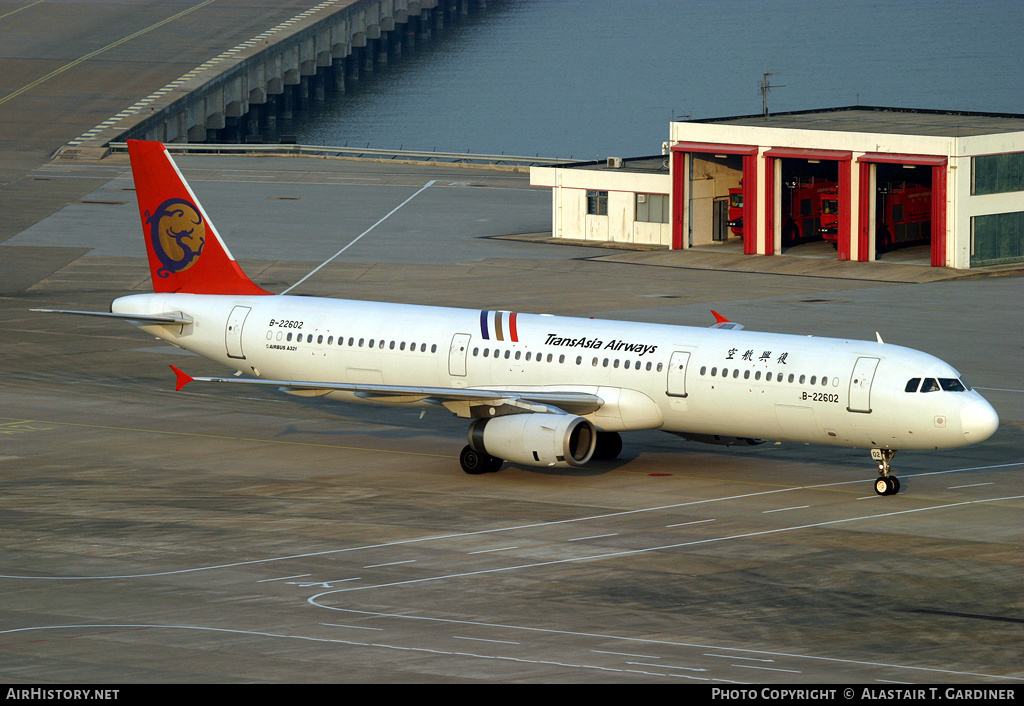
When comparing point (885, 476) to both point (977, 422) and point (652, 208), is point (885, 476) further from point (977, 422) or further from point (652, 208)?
point (652, 208)

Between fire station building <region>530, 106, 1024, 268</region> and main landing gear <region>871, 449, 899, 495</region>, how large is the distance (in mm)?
45556

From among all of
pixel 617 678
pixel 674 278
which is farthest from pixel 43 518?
pixel 674 278

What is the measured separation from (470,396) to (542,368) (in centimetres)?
275

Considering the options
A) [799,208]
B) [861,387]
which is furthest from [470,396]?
[799,208]

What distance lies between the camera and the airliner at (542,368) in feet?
137

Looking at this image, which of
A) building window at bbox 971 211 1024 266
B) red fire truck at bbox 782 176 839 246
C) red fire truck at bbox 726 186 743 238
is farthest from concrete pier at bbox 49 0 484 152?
building window at bbox 971 211 1024 266

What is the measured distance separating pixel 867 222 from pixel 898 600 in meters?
57.7

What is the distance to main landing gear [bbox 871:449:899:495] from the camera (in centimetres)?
4253

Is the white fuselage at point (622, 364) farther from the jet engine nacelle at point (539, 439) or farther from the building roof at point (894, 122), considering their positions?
the building roof at point (894, 122)

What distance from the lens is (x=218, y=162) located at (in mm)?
131125

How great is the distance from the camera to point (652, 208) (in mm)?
97875

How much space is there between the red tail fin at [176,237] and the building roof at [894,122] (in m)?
45.4

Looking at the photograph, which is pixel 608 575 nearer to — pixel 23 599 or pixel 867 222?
pixel 23 599

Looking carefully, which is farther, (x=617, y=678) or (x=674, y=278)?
(x=674, y=278)
